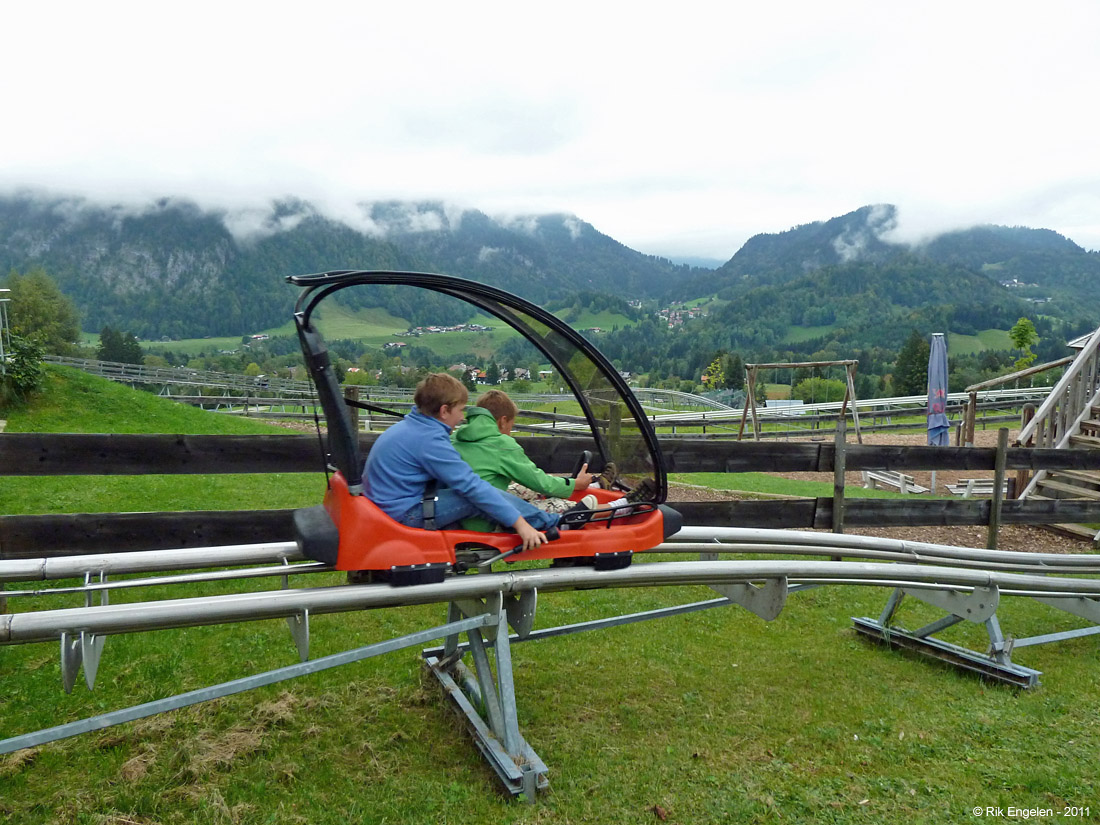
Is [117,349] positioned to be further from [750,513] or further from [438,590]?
[438,590]

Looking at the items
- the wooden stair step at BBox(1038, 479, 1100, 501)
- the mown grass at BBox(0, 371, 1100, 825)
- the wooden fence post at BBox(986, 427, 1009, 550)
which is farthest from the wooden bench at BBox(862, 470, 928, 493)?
the mown grass at BBox(0, 371, 1100, 825)

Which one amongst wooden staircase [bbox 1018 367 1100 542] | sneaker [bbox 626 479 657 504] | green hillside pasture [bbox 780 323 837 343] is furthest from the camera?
green hillside pasture [bbox 780 323 837 343]

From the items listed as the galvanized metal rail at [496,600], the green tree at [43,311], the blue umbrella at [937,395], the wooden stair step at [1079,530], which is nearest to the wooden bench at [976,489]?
the blue umbrella at [937,395]

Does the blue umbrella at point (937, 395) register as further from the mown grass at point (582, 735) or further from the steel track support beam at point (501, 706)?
the steel track support beam at point (501, 706)

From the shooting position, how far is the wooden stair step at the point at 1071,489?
37.8ft

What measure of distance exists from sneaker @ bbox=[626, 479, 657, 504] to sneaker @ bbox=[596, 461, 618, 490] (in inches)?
7.1

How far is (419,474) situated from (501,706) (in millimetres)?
1271

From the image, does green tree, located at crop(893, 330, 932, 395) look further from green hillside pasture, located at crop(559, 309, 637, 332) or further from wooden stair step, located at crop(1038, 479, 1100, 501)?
wooden stair step, located at crop(1038, 479, 1100, 501)

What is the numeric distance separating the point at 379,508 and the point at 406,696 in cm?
173

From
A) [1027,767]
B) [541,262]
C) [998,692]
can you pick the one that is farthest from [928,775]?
[541,262]

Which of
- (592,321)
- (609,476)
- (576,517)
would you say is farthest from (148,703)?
(592,321)

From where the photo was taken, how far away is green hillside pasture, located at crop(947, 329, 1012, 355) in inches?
5394

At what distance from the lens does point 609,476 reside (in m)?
4.38

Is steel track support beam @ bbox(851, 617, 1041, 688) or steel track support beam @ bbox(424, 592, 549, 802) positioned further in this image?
steel track support beam @ bbox(851, 617, 1041, 688)
